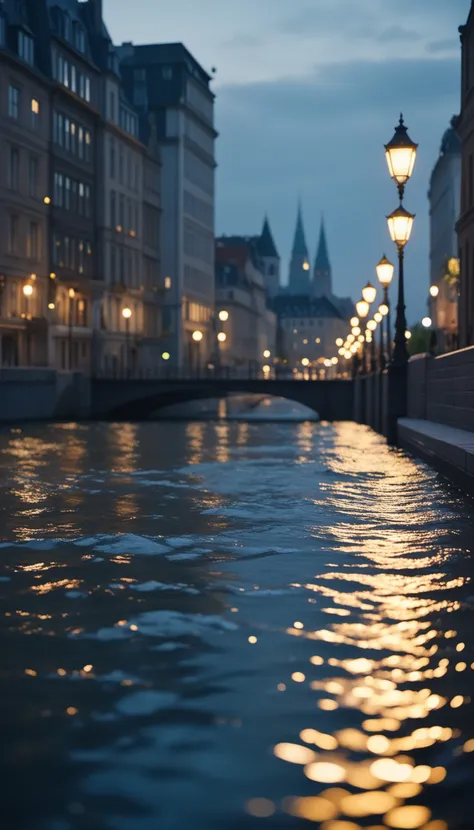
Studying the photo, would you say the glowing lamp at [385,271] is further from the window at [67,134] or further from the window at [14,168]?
the window at [67,134]

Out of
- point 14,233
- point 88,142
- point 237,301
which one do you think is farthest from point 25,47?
point 237,301

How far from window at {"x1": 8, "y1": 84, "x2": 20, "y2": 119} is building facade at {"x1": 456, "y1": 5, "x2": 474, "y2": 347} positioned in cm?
2378

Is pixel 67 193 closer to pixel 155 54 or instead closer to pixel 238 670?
pixel 155 54

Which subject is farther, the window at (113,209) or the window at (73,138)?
the window at (113,209)

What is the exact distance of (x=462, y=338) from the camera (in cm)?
Answer: 5778

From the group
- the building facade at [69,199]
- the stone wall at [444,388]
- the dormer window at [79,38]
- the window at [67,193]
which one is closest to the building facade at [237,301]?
the building facade at [69,199]

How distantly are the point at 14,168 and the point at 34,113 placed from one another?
4.32 metres

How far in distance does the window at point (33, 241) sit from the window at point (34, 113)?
17.4ft

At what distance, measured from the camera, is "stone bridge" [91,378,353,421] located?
255ft

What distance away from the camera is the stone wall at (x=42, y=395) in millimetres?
62688

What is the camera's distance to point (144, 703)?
592 cm

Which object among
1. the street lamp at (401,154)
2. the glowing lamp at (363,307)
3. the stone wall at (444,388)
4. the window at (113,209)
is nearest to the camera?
the stone wall at (444,388)

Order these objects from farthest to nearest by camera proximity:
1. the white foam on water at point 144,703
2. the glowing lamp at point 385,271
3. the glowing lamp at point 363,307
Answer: the glowing lamp at point 363,307 → the glowing lamp at point 385,271 → the white foam on water at point 144,703

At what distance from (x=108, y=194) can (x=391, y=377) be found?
61.3 m
